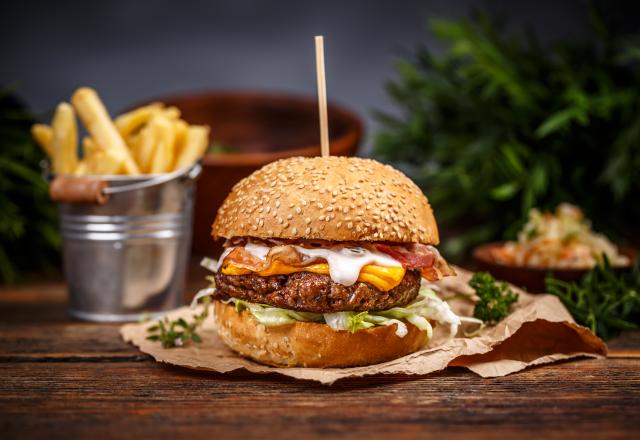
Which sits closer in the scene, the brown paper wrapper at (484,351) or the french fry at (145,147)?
the brown paper wrapper at (484,351)

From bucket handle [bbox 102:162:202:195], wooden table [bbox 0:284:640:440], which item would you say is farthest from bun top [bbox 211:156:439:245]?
bucket handle [bbox 102:162:202:195]

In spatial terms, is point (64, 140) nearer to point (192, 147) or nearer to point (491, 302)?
point (192, 147)

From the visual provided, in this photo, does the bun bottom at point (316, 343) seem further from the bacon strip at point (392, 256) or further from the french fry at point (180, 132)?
the french fry at point (180, 132)

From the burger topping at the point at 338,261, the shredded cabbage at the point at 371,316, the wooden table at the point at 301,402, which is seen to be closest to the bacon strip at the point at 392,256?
the burger topping at the point at 338,261

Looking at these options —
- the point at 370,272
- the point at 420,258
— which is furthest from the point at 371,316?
the point at 420,258

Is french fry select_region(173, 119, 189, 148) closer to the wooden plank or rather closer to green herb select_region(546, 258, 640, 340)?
the wooden plank

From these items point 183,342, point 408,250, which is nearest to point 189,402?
point 183,342

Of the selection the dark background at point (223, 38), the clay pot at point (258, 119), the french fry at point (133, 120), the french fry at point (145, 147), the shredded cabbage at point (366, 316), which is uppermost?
the dark background at point (223, 38)
